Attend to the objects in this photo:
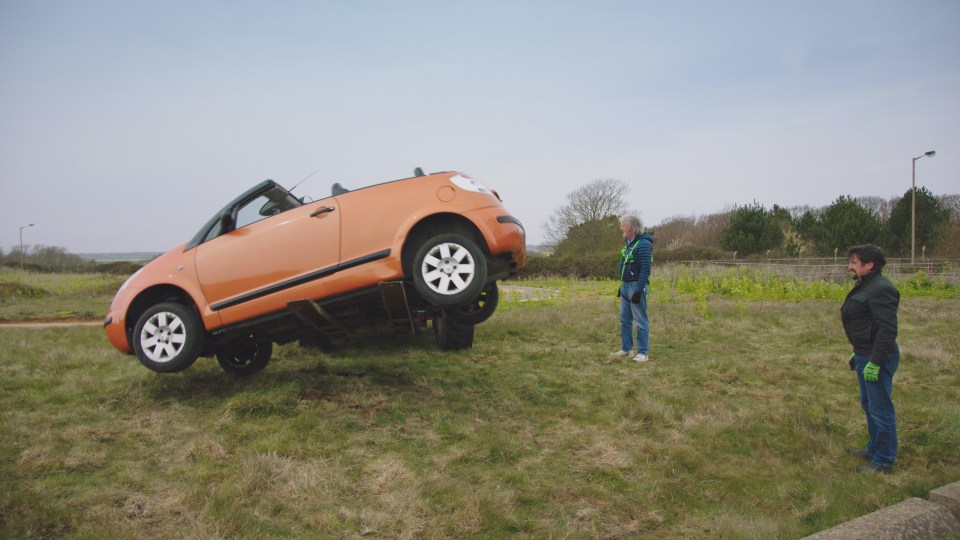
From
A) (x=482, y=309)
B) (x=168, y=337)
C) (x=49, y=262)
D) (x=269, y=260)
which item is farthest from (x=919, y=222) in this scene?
(x=49, y=262)

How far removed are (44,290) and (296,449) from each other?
1924 cm

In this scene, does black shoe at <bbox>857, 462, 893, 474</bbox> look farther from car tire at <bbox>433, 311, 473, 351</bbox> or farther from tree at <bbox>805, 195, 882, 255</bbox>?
tree at <bbox>805, 195, 882, 255</bbox>

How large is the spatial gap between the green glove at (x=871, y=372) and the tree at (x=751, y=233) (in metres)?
30.9

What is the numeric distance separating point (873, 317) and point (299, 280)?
14.9ft

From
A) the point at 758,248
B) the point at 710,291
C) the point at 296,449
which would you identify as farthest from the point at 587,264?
the point at 296,449

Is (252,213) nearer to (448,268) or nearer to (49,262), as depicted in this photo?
(448,268)

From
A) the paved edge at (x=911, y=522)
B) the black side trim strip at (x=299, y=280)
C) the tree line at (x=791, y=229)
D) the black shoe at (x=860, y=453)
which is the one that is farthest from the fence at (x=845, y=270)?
the black side trim strip at (x=299, y=280)

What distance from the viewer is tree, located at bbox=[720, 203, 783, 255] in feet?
108

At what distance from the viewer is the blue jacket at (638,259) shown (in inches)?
283

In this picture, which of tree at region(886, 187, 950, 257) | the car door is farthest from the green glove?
tree at region(886, 187, 950, 257)

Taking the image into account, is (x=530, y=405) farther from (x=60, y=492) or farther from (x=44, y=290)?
(x=44, y=290)

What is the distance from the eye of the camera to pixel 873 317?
4199 mm

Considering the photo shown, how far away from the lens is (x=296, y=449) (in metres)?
4.47

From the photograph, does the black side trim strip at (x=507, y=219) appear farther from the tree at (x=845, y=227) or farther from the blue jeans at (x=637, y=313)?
the tree at (x=845, y=227)
